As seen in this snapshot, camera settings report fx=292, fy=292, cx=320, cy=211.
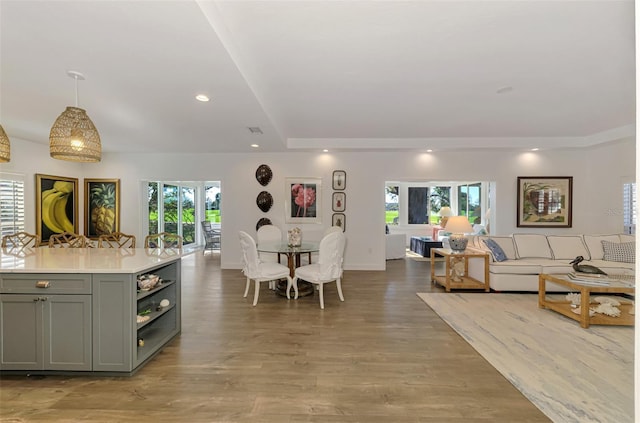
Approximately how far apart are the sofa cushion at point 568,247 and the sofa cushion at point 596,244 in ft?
0.24

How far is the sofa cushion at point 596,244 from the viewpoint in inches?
197

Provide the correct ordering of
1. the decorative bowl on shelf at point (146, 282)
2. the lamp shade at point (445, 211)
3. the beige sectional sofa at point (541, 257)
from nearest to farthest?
1. the decorative bowl on shelf at point (146, 282)
2. the beige sectional sofa at point (541, 257)
3. the lamp shade at point (445, 211)

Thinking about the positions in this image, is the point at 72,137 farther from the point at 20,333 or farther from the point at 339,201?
the point at 339,201

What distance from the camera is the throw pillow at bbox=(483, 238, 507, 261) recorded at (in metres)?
4.83

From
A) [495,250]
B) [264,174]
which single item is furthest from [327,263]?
[264,174]

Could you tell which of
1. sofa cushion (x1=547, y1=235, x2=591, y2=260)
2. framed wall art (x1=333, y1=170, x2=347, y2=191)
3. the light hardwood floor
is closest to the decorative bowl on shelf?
the light hardwood floor

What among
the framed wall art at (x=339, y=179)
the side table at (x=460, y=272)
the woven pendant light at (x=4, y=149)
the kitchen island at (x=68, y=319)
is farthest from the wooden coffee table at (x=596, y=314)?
the woven pendant light at (x=4, y=149)

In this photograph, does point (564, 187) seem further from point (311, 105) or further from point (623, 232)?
point (311, 105)

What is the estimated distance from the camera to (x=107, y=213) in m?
6.64

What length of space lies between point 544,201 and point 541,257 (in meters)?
2.01

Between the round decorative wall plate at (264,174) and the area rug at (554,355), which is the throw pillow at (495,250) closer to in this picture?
the area rug at (554,355)

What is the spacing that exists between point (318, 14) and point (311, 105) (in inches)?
73.4

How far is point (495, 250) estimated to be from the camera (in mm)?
4883

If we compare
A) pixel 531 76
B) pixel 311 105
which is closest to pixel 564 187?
pixel 531 76
